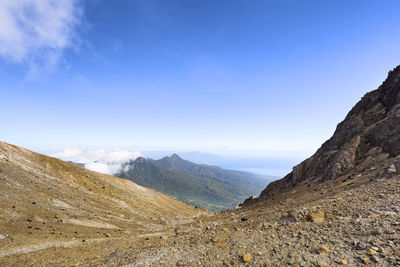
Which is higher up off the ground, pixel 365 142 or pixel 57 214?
pixel 365 142

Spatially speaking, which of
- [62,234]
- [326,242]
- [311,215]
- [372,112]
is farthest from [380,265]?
[372,112]

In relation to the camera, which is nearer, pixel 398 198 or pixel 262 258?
pixel 262 258

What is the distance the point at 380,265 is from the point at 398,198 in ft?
30.9

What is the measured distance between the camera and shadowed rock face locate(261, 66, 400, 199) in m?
33.2

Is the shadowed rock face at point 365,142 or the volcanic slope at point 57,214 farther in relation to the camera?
the shadowed rock face at point 365,142

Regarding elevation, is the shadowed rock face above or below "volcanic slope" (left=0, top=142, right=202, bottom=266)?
above

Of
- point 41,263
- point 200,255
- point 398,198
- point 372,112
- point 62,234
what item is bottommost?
point 62,234

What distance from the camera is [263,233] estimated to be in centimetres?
1393

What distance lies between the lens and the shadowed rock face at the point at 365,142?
3325cm

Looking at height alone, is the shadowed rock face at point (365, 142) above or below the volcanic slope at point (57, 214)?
above

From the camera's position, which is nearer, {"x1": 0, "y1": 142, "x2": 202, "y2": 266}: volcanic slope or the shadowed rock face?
{"x1": 0, "y1": 142, "x2": 202, "y2": 266}: volcanic slope

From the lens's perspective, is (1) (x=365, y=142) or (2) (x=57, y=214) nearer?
(2) (x=57, y=214)

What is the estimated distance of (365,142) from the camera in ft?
131

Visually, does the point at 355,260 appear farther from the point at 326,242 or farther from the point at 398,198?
the point at 398,198
